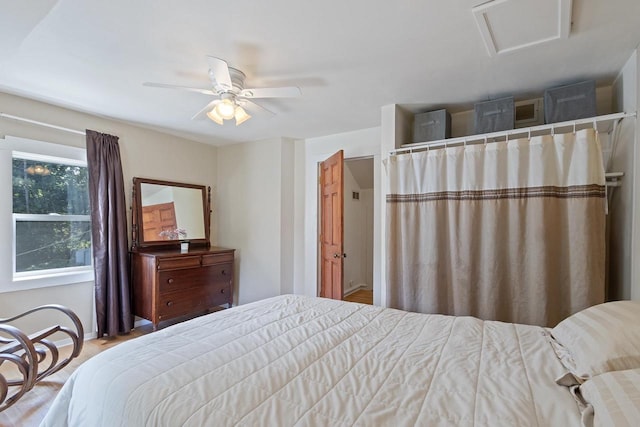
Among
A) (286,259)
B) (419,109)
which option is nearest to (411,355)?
(419,109)

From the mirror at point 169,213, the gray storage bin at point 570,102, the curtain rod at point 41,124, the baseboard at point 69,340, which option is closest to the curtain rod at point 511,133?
the gray storage bin at point 570,102

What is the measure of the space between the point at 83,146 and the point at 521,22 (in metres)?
3.88

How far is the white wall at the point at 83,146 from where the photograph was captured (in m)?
2.70

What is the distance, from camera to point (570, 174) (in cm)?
210

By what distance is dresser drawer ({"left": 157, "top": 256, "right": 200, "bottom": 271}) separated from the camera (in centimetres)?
316

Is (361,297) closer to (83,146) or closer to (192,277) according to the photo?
(192,277)

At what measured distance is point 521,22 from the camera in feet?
5.35

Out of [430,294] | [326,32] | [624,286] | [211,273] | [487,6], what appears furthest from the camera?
[211,273]

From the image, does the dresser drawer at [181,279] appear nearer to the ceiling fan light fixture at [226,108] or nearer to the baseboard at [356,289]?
the ceiling fan light fixture at [226,108]

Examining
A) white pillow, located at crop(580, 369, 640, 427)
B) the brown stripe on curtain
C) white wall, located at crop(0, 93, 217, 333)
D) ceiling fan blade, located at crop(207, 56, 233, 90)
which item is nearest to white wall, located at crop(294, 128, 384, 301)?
the brown stripe on curtain

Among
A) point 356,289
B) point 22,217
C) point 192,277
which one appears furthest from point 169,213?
point 356,289

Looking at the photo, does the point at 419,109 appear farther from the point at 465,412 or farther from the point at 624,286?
the point at 465,412

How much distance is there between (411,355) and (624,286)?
6.09 ft

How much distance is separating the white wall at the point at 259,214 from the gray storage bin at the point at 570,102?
2.76 m
